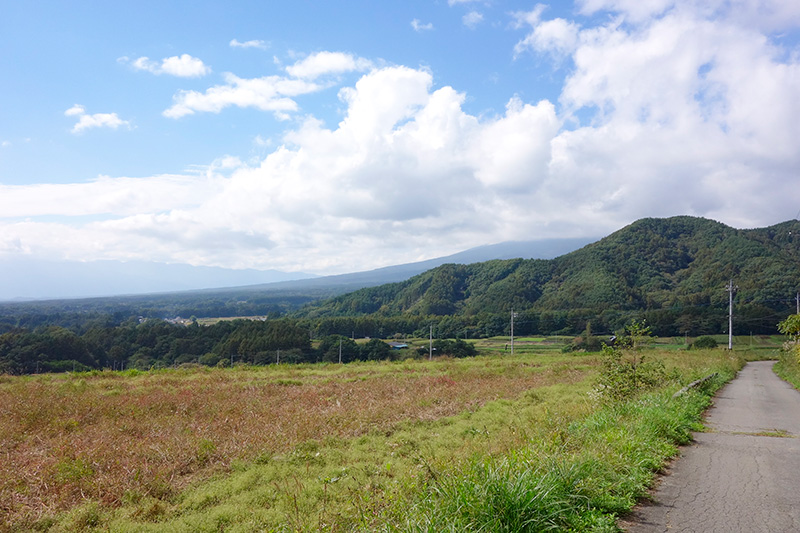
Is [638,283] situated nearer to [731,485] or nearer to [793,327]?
[793,327]

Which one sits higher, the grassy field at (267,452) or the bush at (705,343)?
the grassy field at (267,452)

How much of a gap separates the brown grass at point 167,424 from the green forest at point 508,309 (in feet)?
48.3

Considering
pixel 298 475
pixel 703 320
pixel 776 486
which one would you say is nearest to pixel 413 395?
pixel 298 475

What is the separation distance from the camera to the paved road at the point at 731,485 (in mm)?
4113

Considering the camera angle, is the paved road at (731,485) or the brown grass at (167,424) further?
the brown grass at (167,424)

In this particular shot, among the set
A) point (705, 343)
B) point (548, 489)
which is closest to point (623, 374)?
point (548, 489)

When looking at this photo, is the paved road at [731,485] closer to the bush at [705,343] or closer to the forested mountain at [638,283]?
the bush at [705,343]

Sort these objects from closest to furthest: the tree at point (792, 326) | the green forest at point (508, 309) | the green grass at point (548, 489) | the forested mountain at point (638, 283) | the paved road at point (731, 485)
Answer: the green grass at point (548, 489) < the paved road at point (731, 485) < the tree at point (792, 326) < the green forest at point (508, 309) < the forested mountain at point (638, 283)

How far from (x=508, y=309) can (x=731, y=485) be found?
71.3m

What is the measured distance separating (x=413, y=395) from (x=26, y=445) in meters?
9.01

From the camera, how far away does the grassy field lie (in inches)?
192

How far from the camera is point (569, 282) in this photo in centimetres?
8150

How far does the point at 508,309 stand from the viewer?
74.8 meters

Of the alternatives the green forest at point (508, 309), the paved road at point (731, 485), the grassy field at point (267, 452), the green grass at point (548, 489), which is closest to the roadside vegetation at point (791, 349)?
the grassy field at point (267, 452)
